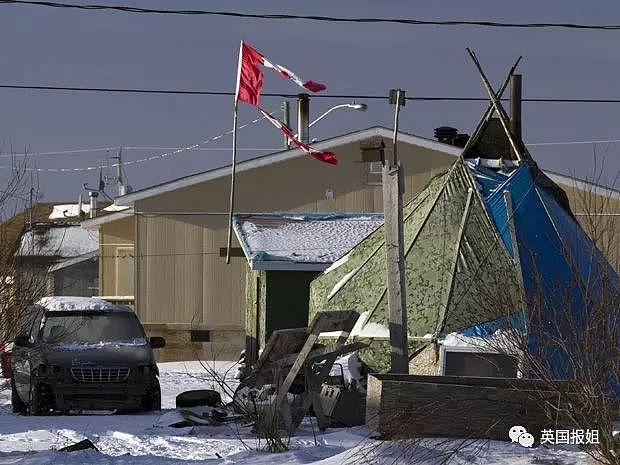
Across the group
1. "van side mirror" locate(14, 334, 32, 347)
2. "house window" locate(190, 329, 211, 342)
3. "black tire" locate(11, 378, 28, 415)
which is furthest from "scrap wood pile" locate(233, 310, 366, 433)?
"house window" locate(190, 329, 211, 342)

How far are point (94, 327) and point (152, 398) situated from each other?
205 cm

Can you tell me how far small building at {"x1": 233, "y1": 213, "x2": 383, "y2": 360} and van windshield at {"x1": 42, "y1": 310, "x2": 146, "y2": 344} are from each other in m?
8.06

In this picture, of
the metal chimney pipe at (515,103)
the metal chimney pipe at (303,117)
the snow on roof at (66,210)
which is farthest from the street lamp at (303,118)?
the snow on roof at (66,210)

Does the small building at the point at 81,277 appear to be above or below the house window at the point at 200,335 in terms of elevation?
above

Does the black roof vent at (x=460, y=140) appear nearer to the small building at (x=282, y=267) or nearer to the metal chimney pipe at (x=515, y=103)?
the small building at (x=282, y=267)

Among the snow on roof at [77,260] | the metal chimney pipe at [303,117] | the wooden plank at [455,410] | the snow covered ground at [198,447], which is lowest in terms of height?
the snow covered ground at [198,447]

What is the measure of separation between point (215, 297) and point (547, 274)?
68.1 feet

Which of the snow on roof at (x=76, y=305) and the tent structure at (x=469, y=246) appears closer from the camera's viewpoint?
Answer: the tent structure at (x=469, y=246)

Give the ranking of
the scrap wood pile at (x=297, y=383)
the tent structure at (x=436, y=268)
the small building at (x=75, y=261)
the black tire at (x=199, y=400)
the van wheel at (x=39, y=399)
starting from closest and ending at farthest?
the scrap wood pile at (x=297, y=383) < the tent structure at (x=436, y=268) < the black tire at (x=199, y=400) < the van wheel at (x=39, y=399) < the small building at (x=75, y=261)

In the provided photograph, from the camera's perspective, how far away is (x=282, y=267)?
30.0m

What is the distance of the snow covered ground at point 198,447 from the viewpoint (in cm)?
1207

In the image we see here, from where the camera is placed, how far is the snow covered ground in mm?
12070

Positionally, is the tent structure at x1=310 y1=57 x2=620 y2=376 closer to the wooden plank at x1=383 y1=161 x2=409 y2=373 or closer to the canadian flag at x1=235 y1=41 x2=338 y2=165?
the wooden plank at x1=383 y1=161 x2=409 y2=373

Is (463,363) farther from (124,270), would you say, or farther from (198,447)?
(124,270)
